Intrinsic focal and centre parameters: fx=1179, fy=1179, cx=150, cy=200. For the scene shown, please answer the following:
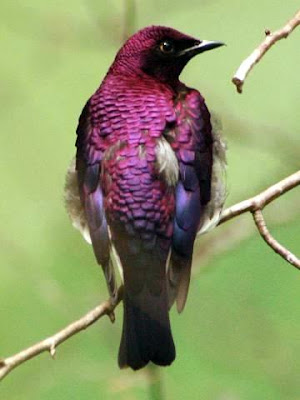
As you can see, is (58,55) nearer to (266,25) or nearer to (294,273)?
(294,273)

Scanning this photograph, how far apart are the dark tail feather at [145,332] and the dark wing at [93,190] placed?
0.11 metres

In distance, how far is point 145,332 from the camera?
3984 mm

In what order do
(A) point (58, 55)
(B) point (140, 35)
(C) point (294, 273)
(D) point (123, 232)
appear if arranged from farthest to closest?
(C) point (294, 273) → (A) point (58, 55) → (B) point (140, 35) → (D) point (123, 232)

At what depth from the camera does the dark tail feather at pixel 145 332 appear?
397 cm

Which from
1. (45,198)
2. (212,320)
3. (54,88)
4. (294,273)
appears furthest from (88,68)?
(212,320)

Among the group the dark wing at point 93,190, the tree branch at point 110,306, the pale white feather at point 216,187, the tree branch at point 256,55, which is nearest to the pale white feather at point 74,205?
the dark wing at point 93,190

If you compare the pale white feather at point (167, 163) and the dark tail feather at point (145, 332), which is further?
the pale white feather at point (167, 163)

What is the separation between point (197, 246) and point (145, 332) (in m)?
1.17

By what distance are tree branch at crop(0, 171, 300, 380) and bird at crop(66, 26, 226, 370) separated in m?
0.09

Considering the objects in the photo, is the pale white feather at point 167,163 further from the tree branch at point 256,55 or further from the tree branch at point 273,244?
the tree branch at point 256,55

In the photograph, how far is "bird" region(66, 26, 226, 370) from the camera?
405cm

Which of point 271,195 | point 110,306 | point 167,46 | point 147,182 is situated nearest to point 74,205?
point 147,182

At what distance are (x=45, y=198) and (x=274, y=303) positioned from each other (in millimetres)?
2296

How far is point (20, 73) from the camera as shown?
29.6ft
